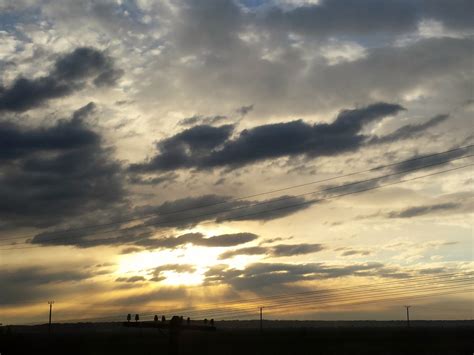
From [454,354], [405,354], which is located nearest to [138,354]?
[405,354]

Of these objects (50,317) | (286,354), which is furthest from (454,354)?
(50,317)

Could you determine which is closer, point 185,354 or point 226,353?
point 185,354

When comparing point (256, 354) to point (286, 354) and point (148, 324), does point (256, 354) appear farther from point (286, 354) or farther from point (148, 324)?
point (148, 324)

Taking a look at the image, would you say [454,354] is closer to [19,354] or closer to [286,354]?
[286,354]

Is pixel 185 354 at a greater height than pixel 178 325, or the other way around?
pixel 178 325

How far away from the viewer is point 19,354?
74.2m

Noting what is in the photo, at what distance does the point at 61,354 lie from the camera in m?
77.7

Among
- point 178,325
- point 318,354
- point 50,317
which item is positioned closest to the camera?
point 178,325

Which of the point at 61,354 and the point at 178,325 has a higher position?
the point at 178,325

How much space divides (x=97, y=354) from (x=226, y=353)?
66.7 ft

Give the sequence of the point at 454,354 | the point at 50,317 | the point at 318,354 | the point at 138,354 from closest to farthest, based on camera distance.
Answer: the point at 454,354
the point at 318,354
the point at 138,354
the point at 50,317

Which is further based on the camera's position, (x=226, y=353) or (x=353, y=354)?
(x=226, y=353)

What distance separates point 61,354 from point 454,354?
51061mm

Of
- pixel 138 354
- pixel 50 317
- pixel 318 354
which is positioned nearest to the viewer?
pixel 318 354
